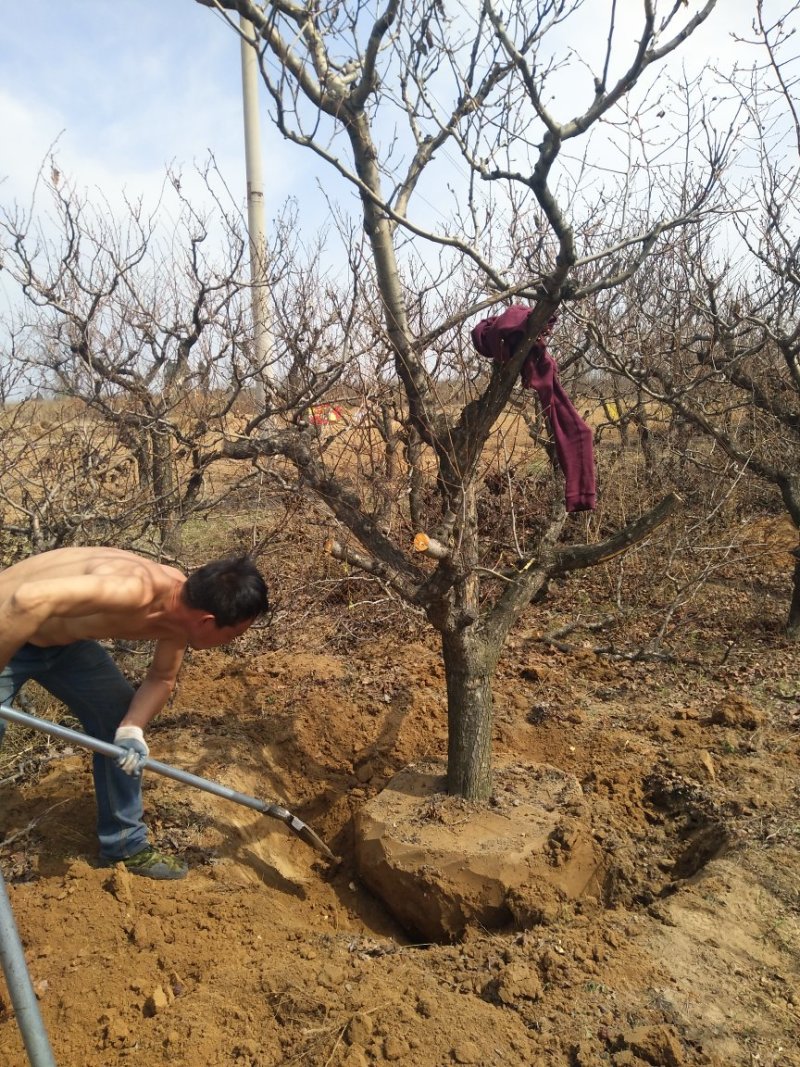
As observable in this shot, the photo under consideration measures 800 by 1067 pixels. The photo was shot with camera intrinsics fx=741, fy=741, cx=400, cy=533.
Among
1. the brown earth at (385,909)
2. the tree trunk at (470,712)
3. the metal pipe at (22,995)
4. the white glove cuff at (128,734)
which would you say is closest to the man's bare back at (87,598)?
the white glove cuff at (128,734)

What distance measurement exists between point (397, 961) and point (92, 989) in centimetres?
104

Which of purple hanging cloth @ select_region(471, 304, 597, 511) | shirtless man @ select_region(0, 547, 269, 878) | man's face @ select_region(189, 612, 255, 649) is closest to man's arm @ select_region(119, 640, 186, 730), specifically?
shirtless man @ select_region(0, 547, 269, 878)

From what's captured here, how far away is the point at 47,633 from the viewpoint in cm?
274

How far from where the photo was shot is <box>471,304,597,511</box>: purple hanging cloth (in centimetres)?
308

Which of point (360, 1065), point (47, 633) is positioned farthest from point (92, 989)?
point (47, 633)

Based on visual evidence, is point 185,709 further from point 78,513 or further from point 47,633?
point 47,633

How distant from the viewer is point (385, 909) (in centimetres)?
344

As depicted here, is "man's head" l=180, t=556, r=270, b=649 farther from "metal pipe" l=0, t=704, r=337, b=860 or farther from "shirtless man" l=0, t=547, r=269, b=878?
"metal pipe" l=0, t=704, r=337, b=860

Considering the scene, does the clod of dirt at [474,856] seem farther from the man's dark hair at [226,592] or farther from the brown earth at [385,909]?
the man's dark hair at [226,592]

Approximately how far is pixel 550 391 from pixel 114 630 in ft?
6.58

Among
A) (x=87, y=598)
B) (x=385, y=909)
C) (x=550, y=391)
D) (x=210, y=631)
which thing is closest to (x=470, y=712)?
(x=385, y=909)

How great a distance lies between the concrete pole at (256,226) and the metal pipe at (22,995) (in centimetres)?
460

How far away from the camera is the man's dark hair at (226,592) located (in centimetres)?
265

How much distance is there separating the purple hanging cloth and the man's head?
138 centimetres
